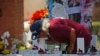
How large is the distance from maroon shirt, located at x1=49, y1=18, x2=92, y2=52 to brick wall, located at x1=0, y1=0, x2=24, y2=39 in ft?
0.77

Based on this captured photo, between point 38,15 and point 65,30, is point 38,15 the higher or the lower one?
the higher one

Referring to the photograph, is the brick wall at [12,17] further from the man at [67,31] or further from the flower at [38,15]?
the man at [67,31]

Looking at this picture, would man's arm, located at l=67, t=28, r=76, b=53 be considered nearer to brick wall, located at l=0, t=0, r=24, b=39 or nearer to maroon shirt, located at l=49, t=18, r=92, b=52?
maroon shirt, located at l=49, t=18, r=92, b=52

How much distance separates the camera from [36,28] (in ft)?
6.60

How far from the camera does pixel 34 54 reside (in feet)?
6.60

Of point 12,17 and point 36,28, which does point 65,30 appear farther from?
point 12,17

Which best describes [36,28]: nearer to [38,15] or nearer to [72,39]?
[38,15]

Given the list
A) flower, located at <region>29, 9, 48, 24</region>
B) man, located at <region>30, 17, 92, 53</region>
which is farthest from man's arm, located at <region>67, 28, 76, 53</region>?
flower, located at <region>29, 9, 48, 24</region>

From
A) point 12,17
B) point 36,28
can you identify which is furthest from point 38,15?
point 12,17

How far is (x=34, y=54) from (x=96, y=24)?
0.49 meters

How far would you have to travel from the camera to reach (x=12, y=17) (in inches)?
81.4

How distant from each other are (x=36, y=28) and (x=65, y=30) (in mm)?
209

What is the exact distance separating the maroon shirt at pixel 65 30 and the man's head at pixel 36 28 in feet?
0.28

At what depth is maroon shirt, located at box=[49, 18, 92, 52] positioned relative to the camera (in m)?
1.99
